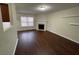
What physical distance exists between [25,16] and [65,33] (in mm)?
4850

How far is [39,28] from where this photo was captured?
27.3ft

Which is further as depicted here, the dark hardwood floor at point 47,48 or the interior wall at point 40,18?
the interior wall at point 40,18

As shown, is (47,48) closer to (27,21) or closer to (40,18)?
(40,18)

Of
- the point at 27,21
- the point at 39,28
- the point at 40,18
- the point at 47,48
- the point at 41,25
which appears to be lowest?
the point at 47,48

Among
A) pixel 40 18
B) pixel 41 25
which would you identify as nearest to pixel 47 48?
pixel 41 25

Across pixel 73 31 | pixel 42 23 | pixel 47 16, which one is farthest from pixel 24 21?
pixel 73 31

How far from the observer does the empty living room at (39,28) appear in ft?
7.65

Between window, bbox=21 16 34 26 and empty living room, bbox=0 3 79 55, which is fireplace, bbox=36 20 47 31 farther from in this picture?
window, bbox=21 16 34 26

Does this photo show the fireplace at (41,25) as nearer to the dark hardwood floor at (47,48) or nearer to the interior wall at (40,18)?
the interior wall at (40,18)

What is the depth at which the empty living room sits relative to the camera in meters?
2.33

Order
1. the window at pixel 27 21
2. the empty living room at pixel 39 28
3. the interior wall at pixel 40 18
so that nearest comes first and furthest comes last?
the empty living room at pixel 39 28 → the interior wall at pixel 40 18 → the window at pixel 27 21

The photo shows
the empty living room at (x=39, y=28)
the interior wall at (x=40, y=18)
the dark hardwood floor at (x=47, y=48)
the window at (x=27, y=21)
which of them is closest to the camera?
the empty living room at (x=39, y=28)

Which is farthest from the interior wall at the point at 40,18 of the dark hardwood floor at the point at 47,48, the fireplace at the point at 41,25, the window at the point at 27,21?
the dark hardwood floor at the point at 47,48
